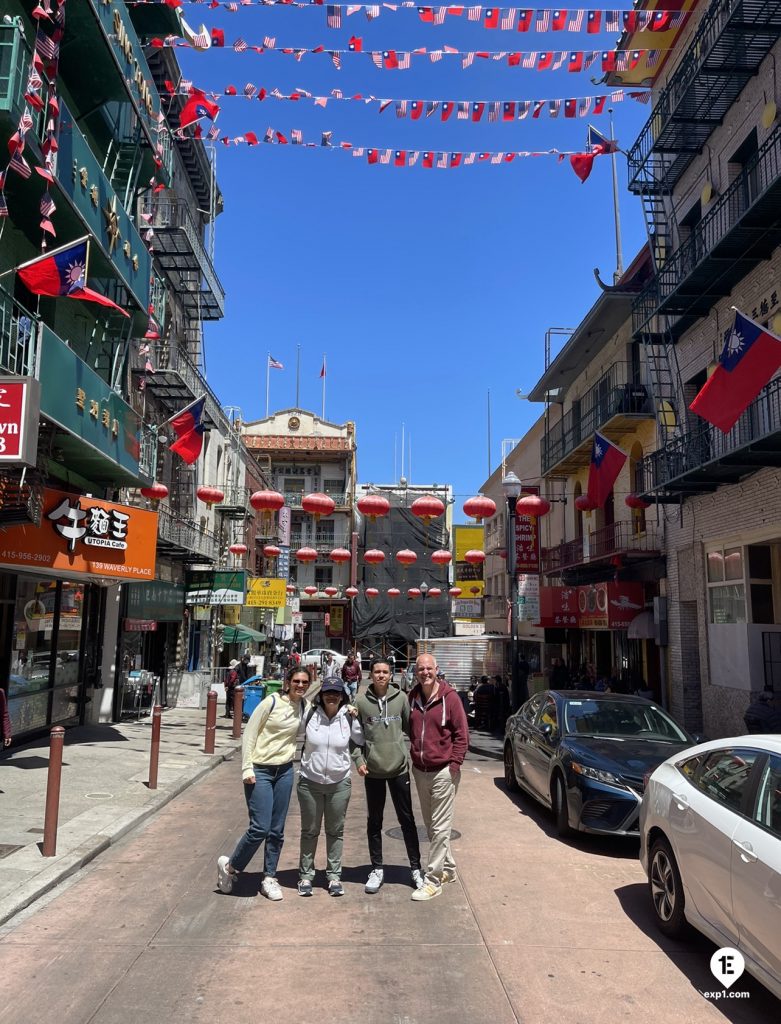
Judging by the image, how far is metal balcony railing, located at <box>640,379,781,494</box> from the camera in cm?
1252

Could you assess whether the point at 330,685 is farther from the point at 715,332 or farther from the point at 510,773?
the point at 715,332

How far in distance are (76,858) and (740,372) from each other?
10.6 m

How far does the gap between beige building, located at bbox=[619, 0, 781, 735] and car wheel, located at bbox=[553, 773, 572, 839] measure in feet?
18.7

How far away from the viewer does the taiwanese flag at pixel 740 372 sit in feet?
36.2

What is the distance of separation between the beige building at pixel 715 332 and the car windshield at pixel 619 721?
165 inches

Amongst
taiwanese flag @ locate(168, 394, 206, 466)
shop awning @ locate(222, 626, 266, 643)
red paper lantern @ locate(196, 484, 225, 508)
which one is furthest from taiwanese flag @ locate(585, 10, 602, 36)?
shop awning @ locate(222, 626, 266, 643)

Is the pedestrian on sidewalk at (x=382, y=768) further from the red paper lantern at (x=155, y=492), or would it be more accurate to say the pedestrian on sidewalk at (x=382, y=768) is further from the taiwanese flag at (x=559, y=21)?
the red paper lantern at (x=155, y=492)

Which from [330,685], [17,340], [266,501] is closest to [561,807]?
[330,685]

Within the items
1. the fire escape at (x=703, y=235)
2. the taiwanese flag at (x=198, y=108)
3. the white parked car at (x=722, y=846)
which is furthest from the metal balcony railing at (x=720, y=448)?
the taiwanese flag at (x=198, y=108)

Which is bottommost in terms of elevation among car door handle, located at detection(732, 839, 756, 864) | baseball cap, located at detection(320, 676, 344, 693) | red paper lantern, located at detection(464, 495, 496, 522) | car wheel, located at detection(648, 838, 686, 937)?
car wheel, located at detection(648, 838, 686, 937)

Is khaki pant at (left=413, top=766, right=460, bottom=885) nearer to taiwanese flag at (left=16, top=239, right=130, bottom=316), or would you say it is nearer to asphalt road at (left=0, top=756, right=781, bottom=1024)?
asphalt road at (left=0, top=756, right=781, bottom=1024)

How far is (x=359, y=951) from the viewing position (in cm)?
493

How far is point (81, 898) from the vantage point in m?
6.07

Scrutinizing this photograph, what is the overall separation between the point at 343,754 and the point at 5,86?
9.37 metres
